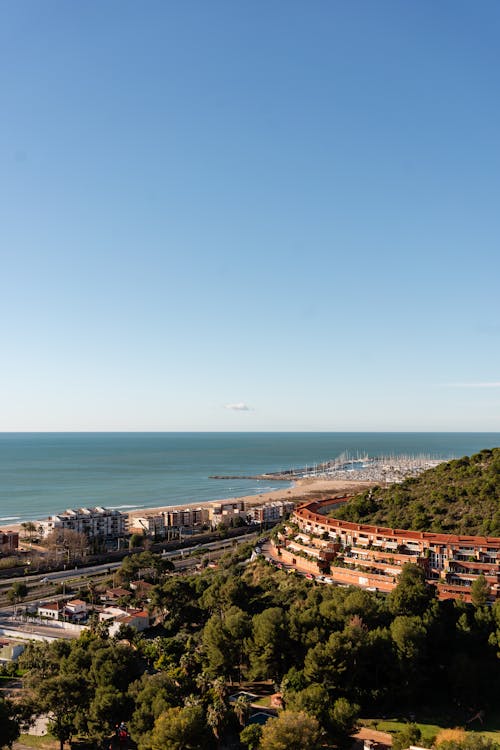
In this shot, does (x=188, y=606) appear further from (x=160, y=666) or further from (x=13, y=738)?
(x=13, y=738)

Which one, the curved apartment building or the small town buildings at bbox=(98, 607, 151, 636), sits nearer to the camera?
the small town buildings at bbox=(98, 607, 151, 636)

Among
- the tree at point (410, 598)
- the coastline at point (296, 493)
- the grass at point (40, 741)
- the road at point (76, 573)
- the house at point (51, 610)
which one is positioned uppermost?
the tree at point (410, 598)

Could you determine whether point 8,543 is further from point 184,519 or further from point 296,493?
point 296,493

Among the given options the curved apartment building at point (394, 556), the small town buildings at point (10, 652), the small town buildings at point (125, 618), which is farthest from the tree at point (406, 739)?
the small town buildings at point (10, 652)

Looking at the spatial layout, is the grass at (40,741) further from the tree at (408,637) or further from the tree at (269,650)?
the tree at (408,637)

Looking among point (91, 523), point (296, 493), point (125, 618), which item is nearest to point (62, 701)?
point (125, 618)

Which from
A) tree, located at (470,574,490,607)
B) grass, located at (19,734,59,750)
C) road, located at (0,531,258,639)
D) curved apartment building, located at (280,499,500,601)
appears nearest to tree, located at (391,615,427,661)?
tree, located at (470,574,490,607)

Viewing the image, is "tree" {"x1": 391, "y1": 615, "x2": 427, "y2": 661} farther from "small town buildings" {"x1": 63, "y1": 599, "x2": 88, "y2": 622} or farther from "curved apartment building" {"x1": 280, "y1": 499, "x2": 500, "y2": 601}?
"small town buildings" {"x1": 63, "y1": 599, "x2": 88, "y2": 622}
